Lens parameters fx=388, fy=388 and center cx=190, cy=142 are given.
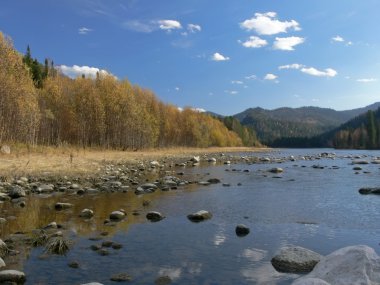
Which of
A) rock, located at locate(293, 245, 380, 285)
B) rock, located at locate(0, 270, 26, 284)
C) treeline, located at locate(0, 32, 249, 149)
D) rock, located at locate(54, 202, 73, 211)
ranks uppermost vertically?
treeline, located at locate(0, 32, 249, 149)

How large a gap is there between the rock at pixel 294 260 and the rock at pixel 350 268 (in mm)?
1004

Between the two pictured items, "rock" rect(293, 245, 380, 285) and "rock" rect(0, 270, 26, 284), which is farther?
"rock" rect(0, 270, 26, 284)

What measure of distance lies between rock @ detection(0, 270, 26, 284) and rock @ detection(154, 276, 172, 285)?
315 cm

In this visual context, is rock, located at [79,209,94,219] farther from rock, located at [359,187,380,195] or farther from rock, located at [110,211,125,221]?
rock, located at [359,187,380,195]

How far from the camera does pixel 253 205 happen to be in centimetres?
2080

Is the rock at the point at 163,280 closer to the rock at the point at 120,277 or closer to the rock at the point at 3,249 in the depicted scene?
the rock at the point at 120,277

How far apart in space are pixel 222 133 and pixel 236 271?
164898 millimetres

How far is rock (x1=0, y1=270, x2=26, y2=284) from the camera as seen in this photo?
Answer: 29.8 feet

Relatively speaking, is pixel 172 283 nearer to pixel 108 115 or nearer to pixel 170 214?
pixel 170 214

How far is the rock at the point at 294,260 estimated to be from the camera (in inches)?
404

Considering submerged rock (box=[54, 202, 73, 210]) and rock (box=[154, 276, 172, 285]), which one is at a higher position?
submerged rock (box=[54, 202, 73, 210])

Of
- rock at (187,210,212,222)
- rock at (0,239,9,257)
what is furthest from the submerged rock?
rock at (0,239,9,257)

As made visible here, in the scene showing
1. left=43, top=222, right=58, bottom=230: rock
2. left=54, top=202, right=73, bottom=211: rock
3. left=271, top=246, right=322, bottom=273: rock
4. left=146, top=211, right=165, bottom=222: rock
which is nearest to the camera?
left=271, top=246, right=322, bottom=273: rock

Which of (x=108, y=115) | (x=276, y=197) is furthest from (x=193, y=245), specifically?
(x=108, y=115)
